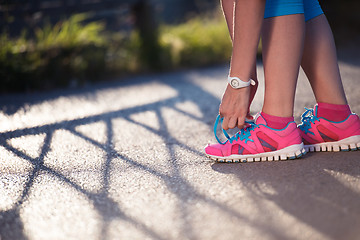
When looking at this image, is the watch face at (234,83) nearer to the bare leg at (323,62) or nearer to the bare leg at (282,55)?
the bare leg at (282,55)

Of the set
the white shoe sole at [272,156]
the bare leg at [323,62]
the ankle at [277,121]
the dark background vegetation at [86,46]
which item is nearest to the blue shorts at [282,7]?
the bare leg at [323,62]

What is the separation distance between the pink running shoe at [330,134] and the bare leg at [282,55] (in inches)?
10.1

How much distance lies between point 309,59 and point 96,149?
1265 millimetres

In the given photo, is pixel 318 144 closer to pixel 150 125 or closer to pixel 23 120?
pixel 150 125

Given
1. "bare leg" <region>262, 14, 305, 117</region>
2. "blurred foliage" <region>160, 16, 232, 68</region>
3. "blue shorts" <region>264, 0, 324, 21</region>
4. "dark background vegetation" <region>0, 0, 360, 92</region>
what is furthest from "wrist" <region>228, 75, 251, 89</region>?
"blurred foliage" <region>160, 16, 232, 68</region>

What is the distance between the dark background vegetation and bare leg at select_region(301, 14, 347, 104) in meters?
3.28

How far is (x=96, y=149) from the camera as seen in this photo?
224 centimetres

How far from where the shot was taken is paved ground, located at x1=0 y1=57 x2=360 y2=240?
1.28m

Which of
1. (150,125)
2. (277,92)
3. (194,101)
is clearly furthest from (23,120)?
(277,92)

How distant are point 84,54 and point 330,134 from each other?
363cm

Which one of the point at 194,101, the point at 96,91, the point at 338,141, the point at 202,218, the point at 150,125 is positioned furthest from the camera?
the point at 96,91

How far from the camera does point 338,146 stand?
189cm

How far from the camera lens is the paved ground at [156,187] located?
4.19ft

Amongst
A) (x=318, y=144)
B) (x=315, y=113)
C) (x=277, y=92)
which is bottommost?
(x=318, y=144)
